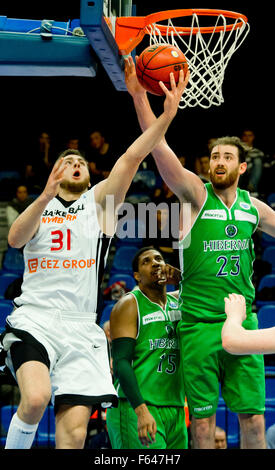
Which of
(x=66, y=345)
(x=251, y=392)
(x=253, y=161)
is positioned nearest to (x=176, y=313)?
(x=251, y=392)

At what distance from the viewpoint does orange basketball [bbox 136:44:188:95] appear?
14.8 feet

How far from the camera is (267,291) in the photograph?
8742mm

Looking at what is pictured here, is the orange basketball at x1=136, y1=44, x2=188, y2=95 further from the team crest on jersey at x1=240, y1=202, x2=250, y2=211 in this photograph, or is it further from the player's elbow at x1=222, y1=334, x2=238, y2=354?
the player's elbow at x1=222, y1=334, x2=238, y2=354

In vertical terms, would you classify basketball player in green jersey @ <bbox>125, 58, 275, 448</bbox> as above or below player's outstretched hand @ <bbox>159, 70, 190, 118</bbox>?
below

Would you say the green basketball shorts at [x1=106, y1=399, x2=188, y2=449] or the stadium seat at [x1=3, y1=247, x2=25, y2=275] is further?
the stadium seat at [x1=3, y1=247, x2=25, y2=275]

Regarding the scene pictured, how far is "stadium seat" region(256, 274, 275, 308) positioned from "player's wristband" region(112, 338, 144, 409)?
4.25 meters

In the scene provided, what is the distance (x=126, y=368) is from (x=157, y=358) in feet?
1.07

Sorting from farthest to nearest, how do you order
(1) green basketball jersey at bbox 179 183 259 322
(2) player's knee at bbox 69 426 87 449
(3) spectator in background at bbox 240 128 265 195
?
(3) spectator in background at bbox 240 128 265 195 → (1) green basketball jersey at bbox 179 183 259 322 → (2) player's knee at bbox 69 426 87 449

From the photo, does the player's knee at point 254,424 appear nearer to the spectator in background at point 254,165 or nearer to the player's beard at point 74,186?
the player's beard at point 74,186

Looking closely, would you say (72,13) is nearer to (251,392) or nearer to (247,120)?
(247,120)

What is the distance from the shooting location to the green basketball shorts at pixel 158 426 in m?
4.72

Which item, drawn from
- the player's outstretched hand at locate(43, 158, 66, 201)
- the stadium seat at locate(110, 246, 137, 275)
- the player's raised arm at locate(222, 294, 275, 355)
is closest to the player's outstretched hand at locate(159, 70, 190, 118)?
the player's outstretched hand at locate(43, 158, 66, 201)

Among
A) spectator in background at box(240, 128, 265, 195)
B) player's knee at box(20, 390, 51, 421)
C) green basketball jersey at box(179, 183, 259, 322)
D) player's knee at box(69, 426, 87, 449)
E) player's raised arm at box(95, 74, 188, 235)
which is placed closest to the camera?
player's knee at box(20, 390, 51, 421)

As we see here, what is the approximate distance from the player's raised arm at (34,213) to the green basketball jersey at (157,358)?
1.19m
